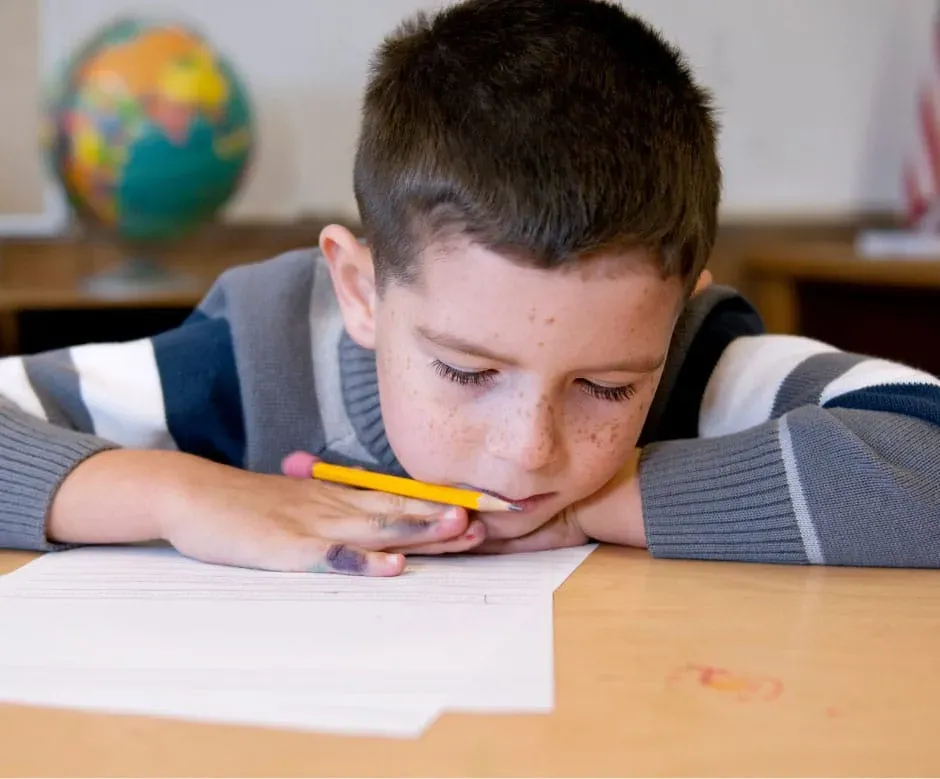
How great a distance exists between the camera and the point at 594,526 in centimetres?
77

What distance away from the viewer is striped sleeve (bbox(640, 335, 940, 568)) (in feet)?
2.40

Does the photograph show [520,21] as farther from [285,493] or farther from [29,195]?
[29,195]

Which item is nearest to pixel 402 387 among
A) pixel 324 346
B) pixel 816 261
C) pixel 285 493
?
pixel 285 493

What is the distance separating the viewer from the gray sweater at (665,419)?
74cm

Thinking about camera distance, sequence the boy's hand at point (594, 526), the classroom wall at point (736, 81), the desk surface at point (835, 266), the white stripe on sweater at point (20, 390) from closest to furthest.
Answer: the boy's hand at point (594, 526) < the white stripe on sweater at point (20, 390) < the desk surface at point (835, 266) < the classroom wall at point (736, 81)

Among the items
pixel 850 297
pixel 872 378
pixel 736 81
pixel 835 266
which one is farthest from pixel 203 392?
pixel 736 81

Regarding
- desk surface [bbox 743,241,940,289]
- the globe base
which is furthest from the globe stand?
desk surface [bbox 743,241,940,289]

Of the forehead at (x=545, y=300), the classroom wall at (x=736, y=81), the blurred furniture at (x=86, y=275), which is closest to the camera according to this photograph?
the forehead at (x=545, y=300)

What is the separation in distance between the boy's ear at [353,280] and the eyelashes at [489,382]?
0.13 metres

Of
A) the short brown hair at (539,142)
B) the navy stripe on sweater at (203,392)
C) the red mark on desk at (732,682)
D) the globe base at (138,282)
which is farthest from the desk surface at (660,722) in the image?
the globe base at (138,282)

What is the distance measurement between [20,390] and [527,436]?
1.36ft

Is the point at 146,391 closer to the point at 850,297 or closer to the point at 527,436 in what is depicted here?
the point at 527,436

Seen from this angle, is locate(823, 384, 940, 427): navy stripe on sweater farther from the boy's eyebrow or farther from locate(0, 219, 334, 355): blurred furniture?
locate(0, 219, 334, 355): blurred furniture

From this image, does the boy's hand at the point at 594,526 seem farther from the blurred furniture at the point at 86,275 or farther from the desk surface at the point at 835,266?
the desk surface at the point at 835,266
